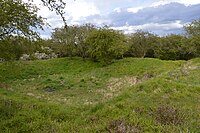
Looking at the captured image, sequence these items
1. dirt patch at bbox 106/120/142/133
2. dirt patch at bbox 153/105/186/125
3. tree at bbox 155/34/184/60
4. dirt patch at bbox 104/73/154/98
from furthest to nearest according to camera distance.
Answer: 1. tree at bbox 155/34/184/60
2. dirt patch at bbox 104/73/154/98
3. dirt patch at bbox 153/105/186/125
4. dirt patch at bbox 106/120/142/133

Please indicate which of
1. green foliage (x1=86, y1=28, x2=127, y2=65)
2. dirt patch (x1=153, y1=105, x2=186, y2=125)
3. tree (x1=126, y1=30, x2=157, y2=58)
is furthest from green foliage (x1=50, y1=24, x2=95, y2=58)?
dirt patch (x1=153, y1=105, x2=186, y2=125)

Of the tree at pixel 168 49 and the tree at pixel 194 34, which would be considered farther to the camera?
the tree at pixel 168 49

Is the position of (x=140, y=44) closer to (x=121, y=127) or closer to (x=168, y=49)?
(x=168, y=49)

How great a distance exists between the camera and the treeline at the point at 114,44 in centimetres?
4388

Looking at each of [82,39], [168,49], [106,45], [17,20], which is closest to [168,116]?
[17,20]

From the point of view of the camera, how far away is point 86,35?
1944 inches

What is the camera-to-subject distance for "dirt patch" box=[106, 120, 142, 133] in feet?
25.6

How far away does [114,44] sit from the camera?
43500 mm

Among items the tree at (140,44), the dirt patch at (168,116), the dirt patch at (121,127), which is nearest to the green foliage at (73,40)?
the tree at (140,44)

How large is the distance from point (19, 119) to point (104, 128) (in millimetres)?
3447

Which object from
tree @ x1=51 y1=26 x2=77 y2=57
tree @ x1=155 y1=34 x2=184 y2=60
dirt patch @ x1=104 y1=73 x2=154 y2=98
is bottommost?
dirt patch @ x1=104 y1=73 x2=154 y2=98

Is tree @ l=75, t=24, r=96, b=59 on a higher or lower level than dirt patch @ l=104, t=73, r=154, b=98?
higher

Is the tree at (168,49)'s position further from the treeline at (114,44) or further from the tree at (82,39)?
the tree at (82,39)

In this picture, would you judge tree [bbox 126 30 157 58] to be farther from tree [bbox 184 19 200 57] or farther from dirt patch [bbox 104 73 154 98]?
dirt patch [bbox 104 73 154 98]
